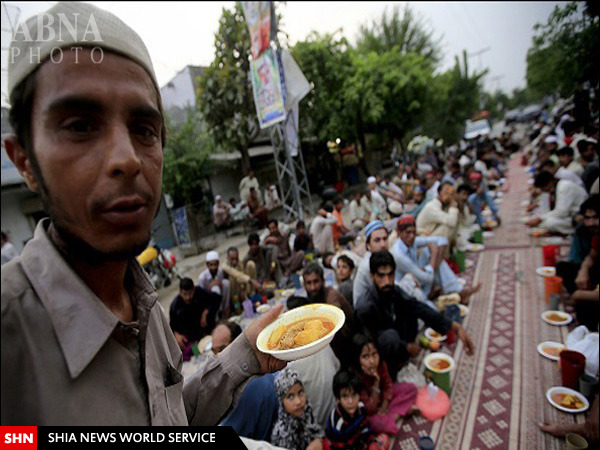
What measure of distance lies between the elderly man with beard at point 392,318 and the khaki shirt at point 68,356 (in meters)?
3.12

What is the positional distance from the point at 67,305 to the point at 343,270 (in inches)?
178

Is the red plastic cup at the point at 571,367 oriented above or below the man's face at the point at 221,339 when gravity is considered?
below

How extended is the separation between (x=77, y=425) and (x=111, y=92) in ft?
2.43

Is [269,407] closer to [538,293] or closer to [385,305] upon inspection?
[385,305]

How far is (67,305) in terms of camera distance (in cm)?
70

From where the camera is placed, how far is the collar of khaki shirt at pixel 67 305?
67 centimetres

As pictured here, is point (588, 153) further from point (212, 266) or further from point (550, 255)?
point (212, 266)

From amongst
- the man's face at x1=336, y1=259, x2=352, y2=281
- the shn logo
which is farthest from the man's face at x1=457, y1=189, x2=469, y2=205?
the shn logo

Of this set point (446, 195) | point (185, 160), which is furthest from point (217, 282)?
point (185, 160)

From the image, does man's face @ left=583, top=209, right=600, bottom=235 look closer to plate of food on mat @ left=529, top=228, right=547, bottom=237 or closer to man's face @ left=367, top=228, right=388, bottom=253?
man's face @ left=367, top=228, right=388, bottom=253

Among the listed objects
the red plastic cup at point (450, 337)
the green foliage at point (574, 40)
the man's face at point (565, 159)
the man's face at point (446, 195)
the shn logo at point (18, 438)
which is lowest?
the red plastic cup at point (450, 337)

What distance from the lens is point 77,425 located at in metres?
0.67

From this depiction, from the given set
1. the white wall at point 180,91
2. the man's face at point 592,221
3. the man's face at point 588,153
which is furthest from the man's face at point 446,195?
the white wall at point 180,91

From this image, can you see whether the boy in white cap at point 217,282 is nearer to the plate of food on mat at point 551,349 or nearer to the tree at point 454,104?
the plate of food on mat at point 551,349
